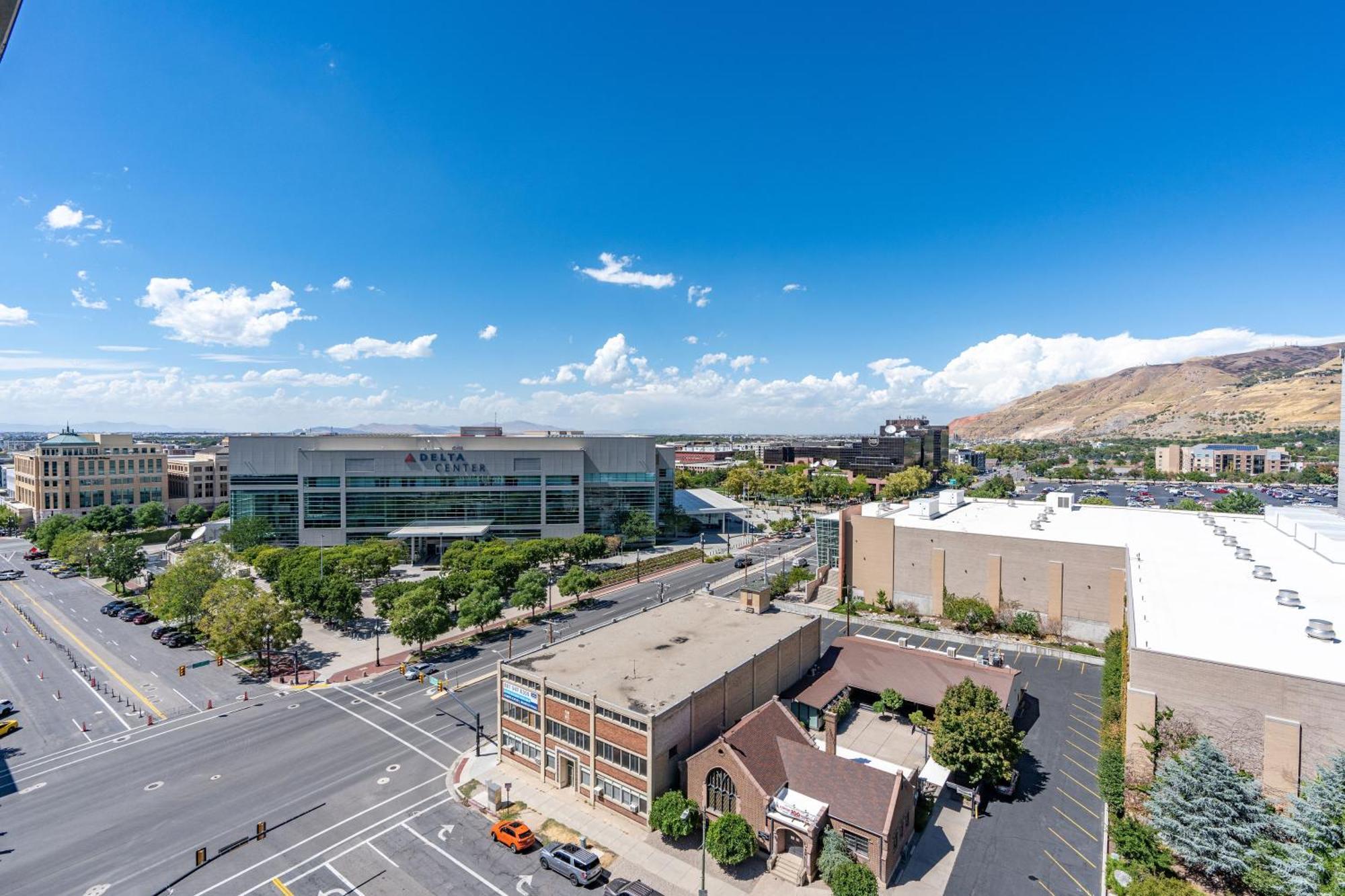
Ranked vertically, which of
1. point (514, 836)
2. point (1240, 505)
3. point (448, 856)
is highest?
point (1240, 505)

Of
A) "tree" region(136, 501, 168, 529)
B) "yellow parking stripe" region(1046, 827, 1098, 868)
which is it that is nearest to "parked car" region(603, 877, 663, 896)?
"yellow parking stripe" region(1046, 827, 1098, 868)

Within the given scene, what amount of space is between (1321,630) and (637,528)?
8088 cm

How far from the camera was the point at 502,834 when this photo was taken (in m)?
31.0

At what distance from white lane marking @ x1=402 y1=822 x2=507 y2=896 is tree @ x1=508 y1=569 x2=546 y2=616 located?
1224 inches

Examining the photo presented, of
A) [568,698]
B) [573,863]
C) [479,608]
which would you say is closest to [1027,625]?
[568,698]

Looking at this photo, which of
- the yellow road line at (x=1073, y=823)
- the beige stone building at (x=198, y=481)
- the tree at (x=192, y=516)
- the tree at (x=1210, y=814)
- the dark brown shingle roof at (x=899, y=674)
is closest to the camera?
the tree at (x=1210, y=814)

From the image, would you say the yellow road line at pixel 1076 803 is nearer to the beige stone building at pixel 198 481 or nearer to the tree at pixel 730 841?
the tree at pixel 730 841

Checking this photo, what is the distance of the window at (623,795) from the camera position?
32.8 m

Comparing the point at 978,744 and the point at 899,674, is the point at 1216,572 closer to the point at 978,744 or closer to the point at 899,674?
the point at 899,674

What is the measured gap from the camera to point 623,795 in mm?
33625

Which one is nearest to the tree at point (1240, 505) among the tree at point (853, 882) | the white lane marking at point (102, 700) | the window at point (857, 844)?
the window at point (857, 844)

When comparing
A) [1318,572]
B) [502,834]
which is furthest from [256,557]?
[1318,572]

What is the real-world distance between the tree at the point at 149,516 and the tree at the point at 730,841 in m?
133

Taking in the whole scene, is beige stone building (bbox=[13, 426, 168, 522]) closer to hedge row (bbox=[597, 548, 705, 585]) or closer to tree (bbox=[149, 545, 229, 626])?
tree (bbox=[149, 545, 229, 626])
